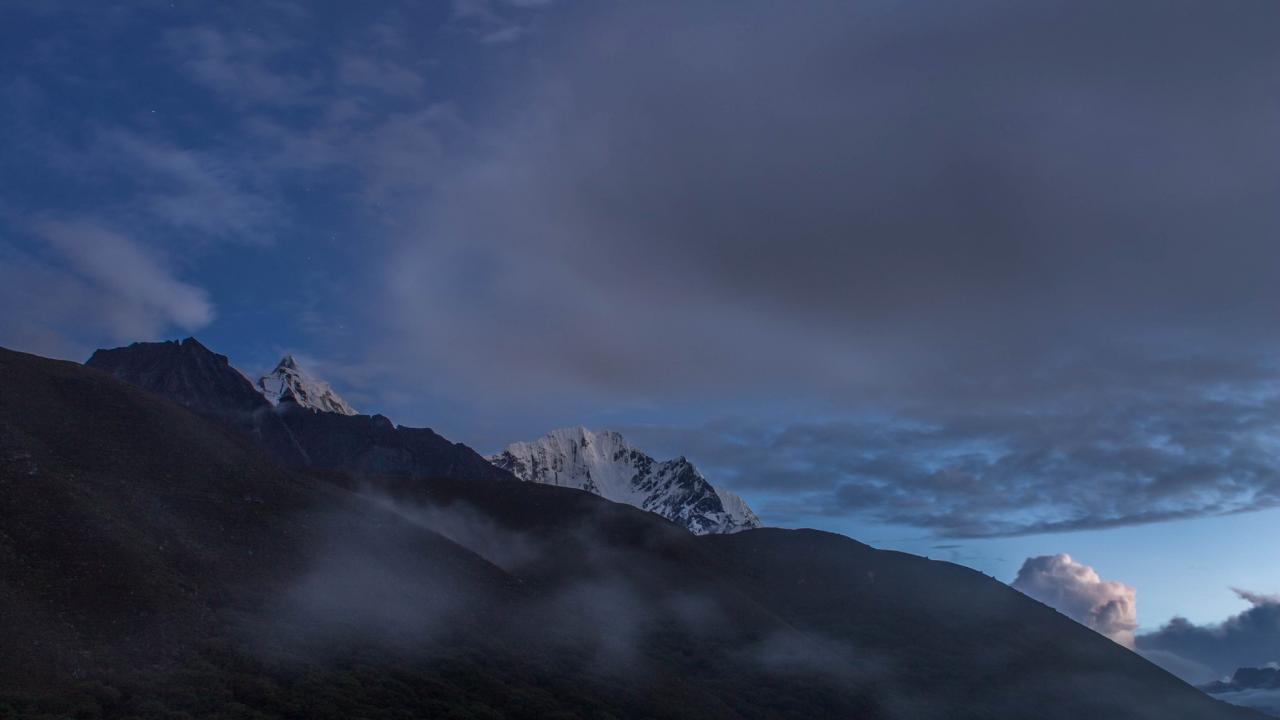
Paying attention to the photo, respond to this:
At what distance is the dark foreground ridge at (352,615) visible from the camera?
7488 centimetres

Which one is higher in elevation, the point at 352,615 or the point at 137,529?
the point at 137,529

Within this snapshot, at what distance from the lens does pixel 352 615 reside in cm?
10119

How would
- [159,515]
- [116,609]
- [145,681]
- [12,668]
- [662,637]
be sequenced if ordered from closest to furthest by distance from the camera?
[12,668] → [145,681] → [116,609] → [159,515] → [662,637]

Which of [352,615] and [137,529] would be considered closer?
[137,529]

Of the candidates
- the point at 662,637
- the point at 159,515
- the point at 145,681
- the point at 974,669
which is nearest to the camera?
the point at 145,681

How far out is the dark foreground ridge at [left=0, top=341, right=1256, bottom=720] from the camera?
74875 millimetres

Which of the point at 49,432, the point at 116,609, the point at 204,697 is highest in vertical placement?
the point at 49,432

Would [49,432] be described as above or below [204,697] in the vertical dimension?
above

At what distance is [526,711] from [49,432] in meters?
64.3

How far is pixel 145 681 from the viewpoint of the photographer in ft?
227

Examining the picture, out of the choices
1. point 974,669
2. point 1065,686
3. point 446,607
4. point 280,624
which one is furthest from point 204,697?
point 1065,686

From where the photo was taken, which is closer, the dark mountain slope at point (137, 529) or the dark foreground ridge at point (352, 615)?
the dark mountain slope at point (137, 529)

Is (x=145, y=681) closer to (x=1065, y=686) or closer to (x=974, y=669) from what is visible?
(x=974, y=669)

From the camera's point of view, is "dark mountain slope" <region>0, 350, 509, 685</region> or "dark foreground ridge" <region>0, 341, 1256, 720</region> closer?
A: "dark mountain slope" <region>0, 350, 509, 685</region>
